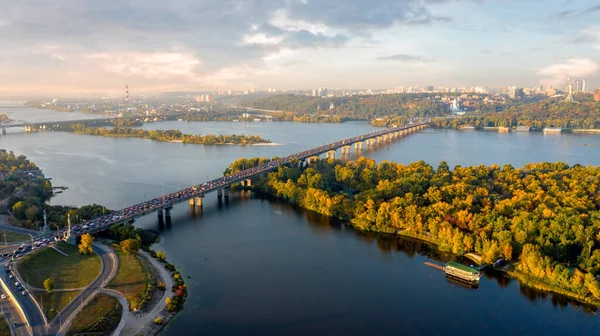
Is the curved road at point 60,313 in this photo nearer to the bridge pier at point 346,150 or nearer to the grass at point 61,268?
the grass at point 61,268

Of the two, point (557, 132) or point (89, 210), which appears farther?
point (557, 132)

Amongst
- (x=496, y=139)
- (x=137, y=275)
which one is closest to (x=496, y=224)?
(x=137, y=275)

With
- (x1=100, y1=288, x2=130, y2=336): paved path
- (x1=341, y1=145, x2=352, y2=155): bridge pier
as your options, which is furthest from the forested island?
(x1=341, y1=145, x2=352, y2=155): bridge pier

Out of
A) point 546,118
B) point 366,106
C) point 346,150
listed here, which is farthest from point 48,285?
point 366,106

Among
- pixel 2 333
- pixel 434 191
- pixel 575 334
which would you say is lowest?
pixel 575 334

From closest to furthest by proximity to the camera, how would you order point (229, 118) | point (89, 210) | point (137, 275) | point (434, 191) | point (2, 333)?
point (2, 333) → point (137, 275) → point (89, 210) → point (434, 191) → point (229, 118)

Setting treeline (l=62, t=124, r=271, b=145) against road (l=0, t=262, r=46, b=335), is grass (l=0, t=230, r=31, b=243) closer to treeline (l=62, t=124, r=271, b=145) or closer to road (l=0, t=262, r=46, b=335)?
road (l=0, t=262, r=46, b=335)

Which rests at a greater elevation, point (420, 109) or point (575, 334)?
point (420, 109)

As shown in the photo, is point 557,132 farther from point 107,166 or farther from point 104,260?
point 104,260
